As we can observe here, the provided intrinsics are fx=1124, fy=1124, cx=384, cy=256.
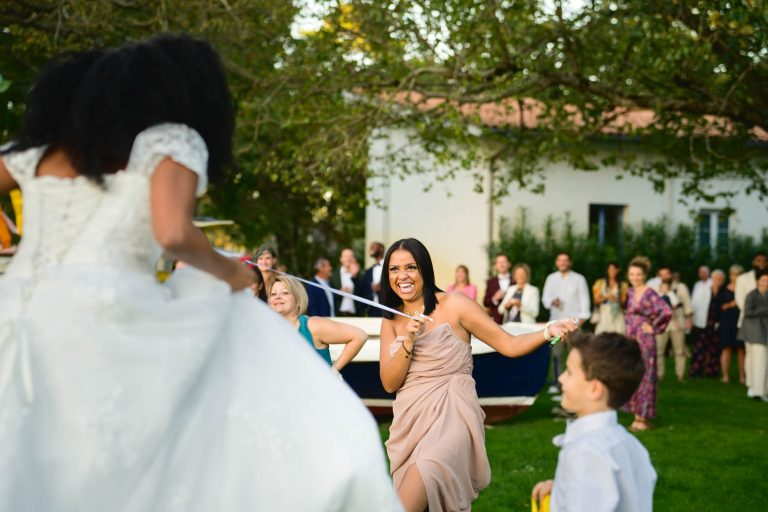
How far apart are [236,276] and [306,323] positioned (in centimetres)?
356

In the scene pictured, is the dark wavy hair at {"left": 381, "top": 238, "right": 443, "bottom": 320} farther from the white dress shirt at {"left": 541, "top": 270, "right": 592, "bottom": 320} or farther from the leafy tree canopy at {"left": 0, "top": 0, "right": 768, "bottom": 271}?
the white dress shirt at {"left": 541, "top": 270, "right": 592, "bottom": 320}

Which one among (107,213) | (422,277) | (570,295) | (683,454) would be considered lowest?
(683,454)

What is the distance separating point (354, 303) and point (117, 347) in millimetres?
15699

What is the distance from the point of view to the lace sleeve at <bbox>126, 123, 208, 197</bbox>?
3465 millimetres

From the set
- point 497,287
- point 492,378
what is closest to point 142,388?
point 492,378

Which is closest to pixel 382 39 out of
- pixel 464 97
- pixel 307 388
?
pixel 464 97

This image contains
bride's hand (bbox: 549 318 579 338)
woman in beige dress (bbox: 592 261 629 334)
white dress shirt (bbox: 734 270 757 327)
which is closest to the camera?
bride's hand (bbox: 549 318 579 338)

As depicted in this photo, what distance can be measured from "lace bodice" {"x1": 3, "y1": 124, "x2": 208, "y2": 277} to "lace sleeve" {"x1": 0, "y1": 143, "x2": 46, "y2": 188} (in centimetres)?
7

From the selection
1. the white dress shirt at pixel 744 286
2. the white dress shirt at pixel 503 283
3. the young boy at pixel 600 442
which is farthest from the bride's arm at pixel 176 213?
the white dress shirt at pixel 744 286

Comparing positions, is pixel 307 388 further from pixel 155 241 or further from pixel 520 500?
pixel 520 500

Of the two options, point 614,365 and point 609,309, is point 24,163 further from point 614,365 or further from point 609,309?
point 609,309

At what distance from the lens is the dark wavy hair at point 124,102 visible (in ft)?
11.6

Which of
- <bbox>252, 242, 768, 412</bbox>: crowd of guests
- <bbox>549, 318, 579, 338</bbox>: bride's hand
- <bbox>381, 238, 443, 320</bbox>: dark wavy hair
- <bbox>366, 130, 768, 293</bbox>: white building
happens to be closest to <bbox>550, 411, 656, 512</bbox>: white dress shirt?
<bbox>549, 318, 579, 338</bbox>: bride's hand

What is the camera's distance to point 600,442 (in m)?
3.68
